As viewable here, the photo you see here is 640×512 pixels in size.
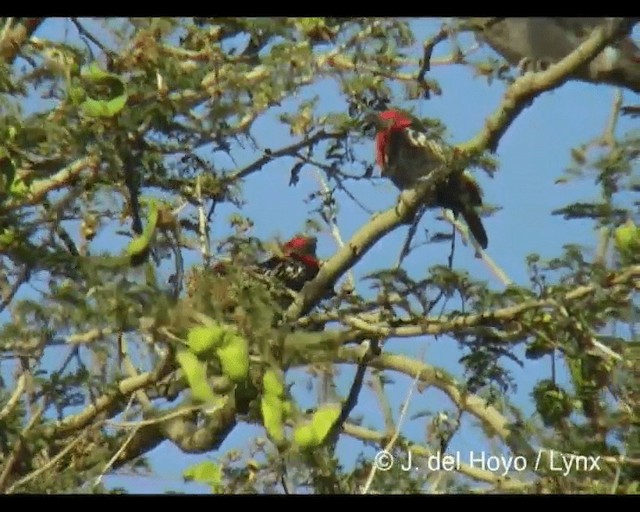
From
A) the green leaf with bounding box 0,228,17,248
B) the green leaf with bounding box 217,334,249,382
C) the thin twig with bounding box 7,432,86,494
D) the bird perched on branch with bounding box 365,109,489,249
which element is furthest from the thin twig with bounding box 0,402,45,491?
the bird perched on branch with bounding box 365,109,489,249

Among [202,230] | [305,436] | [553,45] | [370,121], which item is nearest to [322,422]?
[305,436]

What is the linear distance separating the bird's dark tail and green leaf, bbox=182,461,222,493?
459 mm

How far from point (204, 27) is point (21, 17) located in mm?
268

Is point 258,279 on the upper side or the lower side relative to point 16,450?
upper

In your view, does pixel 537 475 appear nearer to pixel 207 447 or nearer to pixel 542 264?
pixel 542 264

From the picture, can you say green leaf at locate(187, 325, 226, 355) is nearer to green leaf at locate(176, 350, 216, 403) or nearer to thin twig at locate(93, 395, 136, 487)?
green leaf at locate(176, 350, 216, 403)

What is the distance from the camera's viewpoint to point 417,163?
168 centimetres

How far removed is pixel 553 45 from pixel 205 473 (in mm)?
755

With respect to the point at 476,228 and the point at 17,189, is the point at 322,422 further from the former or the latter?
the point at 17,189

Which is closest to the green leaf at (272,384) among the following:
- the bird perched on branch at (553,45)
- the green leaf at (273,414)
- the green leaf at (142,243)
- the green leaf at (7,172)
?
the green leaf at (273,414)

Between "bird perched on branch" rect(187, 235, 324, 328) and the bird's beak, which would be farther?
the bird's beak

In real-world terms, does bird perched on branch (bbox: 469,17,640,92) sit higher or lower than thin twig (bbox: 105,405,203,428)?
higher

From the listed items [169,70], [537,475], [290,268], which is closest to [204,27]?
[169,70]

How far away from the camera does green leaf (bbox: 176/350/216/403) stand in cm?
142
